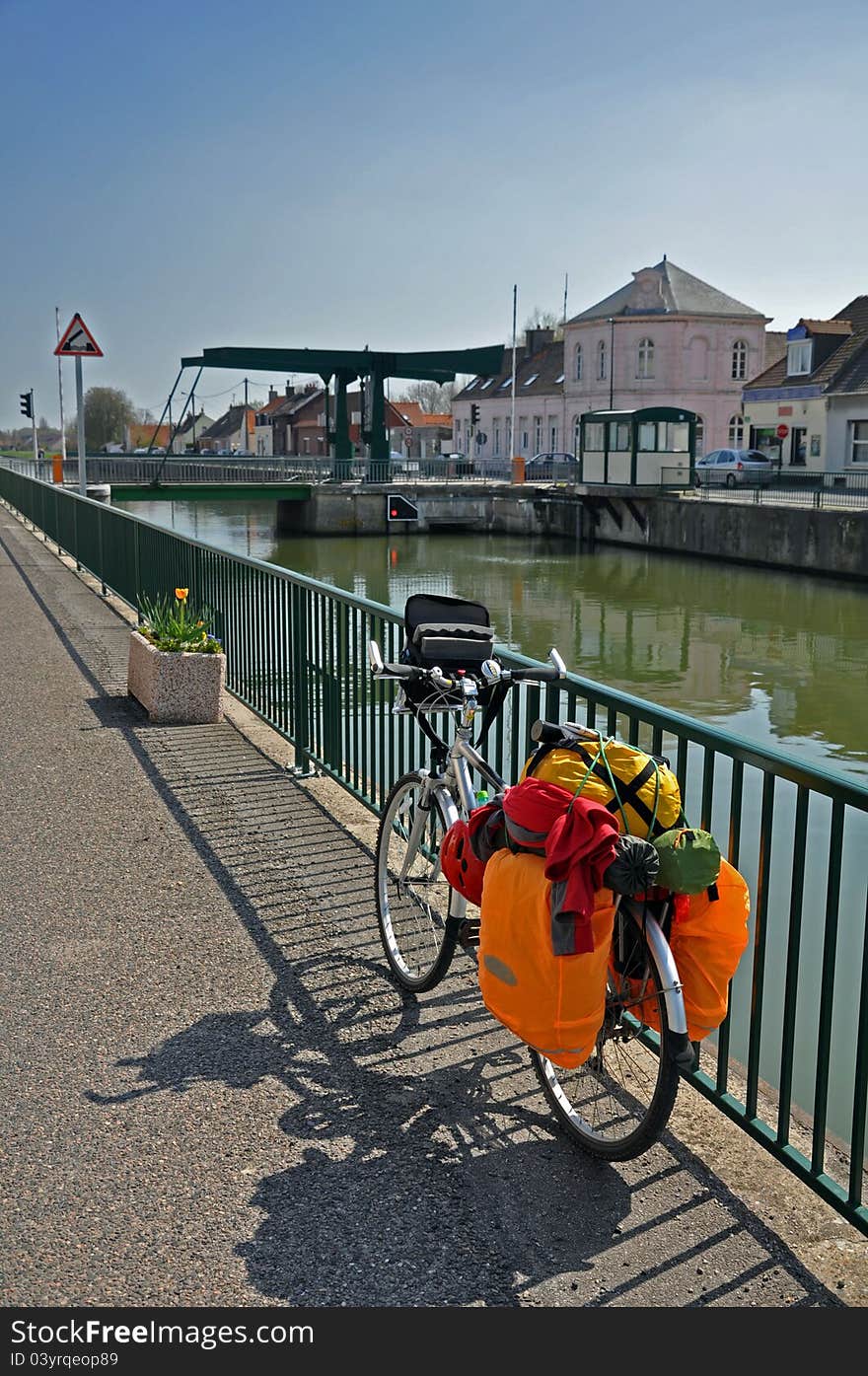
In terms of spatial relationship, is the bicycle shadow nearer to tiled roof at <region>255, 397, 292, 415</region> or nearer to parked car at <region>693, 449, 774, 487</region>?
parked car at <region>693, 449, 774, 487</region>

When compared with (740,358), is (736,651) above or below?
below

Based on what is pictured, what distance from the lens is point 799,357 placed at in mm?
57188

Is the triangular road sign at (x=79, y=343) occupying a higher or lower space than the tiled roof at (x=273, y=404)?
lower

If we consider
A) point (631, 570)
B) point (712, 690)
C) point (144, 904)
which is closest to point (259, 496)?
point (631, 570)

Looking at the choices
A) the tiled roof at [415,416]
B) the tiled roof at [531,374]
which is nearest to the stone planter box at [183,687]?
the tiled roof at [531,374]

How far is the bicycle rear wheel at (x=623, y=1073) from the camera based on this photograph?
3203 mm

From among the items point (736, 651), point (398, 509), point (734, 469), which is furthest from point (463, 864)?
point (398, 509)

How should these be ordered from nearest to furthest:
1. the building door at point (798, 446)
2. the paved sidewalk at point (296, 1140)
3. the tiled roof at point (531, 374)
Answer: the paved sidewalk at point (296, 1140), the building door at point (798, 446), the tiled roof at point (531, 374)

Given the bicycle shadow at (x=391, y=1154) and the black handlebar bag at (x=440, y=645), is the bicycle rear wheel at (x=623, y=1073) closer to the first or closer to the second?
the bicycle shadow at (x=391, y=1154)

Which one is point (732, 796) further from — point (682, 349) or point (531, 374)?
point (531, 374)

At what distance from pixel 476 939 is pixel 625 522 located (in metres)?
47.5

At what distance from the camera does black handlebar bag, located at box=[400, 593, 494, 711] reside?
14.5 feet

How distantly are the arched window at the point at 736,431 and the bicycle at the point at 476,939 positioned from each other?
71.8m

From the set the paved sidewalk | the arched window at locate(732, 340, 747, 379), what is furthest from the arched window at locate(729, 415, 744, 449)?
the paved sidewalk
